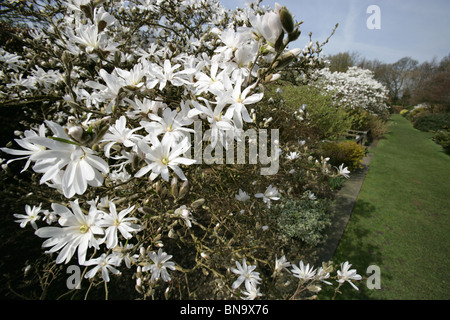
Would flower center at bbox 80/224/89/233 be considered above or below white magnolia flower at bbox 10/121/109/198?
below

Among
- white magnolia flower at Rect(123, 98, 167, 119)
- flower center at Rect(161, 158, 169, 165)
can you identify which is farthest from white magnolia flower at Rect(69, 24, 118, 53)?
Result: flower center at Rect(161, 158, 169, 165)

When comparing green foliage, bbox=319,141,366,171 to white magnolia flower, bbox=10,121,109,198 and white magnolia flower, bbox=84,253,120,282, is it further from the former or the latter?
white magnolia flower, bbox=10,121,109,198

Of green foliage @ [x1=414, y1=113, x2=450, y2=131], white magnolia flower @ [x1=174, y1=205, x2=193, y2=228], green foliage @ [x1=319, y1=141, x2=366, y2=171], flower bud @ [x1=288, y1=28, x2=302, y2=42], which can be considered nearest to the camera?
flower bud @ [x1=288, y1=28, x2=302, y2=42]

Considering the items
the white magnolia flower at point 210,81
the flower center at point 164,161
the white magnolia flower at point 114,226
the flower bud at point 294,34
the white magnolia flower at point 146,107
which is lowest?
the white magnolia flower at point 114,226

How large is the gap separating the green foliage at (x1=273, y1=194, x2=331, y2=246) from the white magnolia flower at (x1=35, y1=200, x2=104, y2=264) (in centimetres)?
321

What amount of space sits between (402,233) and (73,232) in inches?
238

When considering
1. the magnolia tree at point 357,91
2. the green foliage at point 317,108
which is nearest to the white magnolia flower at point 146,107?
the green foliage at point 317,108

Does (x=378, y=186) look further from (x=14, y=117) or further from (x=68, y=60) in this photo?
(x=14, y=117)

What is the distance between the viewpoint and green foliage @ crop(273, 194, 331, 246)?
392 centimetres

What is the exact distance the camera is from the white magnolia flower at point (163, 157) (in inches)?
33.2

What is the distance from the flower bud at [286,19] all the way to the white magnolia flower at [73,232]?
1.09 metres

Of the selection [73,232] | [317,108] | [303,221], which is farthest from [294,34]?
[317,108]

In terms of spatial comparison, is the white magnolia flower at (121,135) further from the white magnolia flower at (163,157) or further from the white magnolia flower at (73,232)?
the white magnolia flower at (73,232)

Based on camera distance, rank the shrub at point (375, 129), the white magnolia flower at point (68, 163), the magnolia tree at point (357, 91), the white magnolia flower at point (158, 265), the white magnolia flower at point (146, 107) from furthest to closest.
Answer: the magnolia tree at point (357, 91)
the shrub at point (375, 129)
the white magnolia flower at point (158, 265)
the white magnolia flower at point (146, 107)
the white magnolia flower at point (68, 163)
